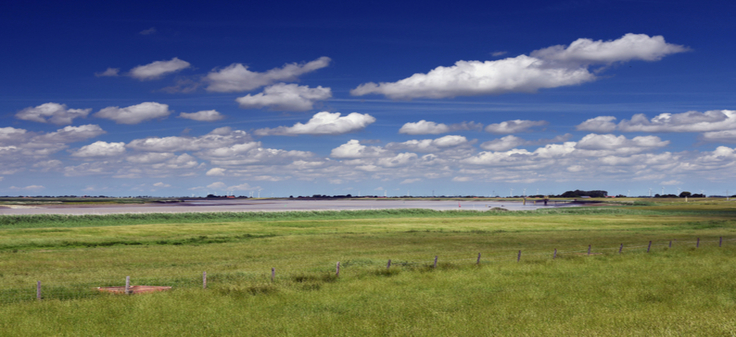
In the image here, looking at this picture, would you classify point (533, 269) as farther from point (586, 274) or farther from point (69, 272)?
point (69, 272)

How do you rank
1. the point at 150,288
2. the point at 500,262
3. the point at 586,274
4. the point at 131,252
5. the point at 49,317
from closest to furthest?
1. the point at 49,317
2. the point at 150,288
3. the point at 586,274
4. the point at 500,262
5. the point at 131,252

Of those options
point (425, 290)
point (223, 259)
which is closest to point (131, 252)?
point (223, 259)

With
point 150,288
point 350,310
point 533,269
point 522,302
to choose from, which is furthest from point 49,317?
point 533,269

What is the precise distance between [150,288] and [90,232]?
56.0m

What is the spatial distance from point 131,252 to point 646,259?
45.1m

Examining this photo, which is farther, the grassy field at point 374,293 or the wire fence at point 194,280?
the wire fence at point 194,280

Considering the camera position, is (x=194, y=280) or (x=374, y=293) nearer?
(x=374, y=293)

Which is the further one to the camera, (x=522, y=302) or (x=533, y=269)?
(x=533, y=269)

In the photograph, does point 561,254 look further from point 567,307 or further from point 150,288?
point 150,288

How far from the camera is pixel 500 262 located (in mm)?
40344

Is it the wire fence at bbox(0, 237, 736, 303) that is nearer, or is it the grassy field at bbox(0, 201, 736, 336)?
the grassy field at bbox(0, 201, 736, 336)

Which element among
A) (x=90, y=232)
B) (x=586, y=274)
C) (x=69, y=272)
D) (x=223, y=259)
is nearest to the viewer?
(x=586, y=274)

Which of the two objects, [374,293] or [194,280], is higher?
[194,280]

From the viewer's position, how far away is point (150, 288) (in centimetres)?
2912
